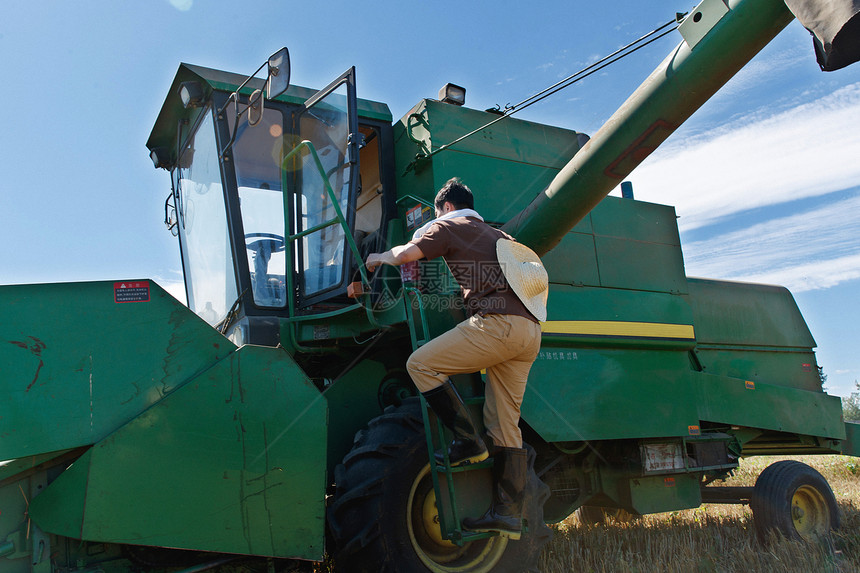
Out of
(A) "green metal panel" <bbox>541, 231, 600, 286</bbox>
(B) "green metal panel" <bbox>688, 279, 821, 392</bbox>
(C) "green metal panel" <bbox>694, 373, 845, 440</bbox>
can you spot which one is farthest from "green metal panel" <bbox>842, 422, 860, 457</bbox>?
(A) "green metal panel" <bbox>541, 231, 600, 286</bbox>

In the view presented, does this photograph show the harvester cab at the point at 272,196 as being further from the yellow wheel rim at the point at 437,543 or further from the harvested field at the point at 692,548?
the harvested field at the point at 692,548

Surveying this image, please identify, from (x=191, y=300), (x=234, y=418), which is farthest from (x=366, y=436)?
(x=191, y=300)

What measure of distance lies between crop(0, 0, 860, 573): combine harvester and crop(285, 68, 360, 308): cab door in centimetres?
2

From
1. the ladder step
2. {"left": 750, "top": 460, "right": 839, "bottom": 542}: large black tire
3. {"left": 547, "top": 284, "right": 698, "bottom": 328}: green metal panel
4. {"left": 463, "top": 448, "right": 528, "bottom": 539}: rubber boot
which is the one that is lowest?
{"left": 750, "top": 460, "right": 839, "bottom": 542}: large black tire

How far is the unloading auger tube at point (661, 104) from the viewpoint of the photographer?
305 cm

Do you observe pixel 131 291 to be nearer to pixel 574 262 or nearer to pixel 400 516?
pixel 400 516

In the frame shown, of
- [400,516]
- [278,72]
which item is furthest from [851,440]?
[278,72]

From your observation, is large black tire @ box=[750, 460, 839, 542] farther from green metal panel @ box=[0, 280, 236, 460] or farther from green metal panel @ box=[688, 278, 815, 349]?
green metal panel @ box=[0, 280, 236, 460]

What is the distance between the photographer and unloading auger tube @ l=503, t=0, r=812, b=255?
305cm

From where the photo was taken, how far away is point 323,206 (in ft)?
14.1

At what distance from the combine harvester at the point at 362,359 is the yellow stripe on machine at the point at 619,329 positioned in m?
0.02

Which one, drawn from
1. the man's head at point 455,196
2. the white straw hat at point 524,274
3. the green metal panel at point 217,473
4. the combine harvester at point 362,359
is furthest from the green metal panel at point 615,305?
the green metal panel at point 217,473

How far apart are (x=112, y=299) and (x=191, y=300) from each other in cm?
236

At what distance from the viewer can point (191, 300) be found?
5199 mm
